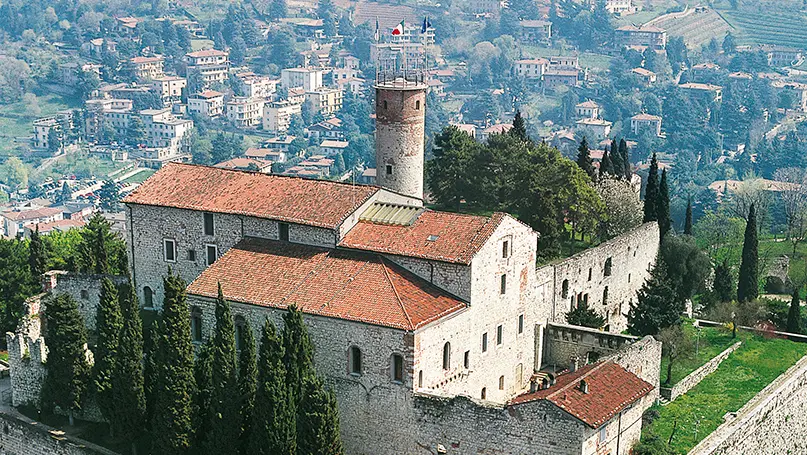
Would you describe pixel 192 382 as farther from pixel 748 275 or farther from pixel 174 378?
pixel 748 275

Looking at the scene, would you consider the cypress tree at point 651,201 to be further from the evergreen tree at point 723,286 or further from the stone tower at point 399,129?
the stone tower at point 399,129

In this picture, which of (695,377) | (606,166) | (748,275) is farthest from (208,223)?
(748,275)

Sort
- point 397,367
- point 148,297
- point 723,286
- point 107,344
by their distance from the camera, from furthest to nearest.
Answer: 1. point 723,286
2. point 148,297
3. point 107,344
4. point 397,367

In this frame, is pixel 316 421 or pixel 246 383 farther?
A: pixel 246 383

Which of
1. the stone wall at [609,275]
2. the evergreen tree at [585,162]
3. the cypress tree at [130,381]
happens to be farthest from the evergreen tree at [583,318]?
the cypress tree at [130,381]

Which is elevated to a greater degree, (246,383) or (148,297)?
(246,383)

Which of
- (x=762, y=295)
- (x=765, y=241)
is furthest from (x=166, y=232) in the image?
(x=765, y=241)
